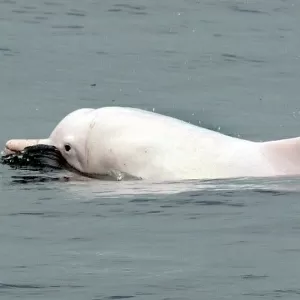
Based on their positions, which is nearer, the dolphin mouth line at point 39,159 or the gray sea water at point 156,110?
the gray sea water at point 156,110

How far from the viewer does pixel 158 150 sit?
1652 cm

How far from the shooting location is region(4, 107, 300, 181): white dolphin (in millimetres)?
16016

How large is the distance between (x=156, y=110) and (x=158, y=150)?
5.27 metres

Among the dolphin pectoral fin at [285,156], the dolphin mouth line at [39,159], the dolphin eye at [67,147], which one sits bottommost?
the dolphin mouth line at [39,159]

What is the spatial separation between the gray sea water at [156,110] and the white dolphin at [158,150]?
0.29 meters

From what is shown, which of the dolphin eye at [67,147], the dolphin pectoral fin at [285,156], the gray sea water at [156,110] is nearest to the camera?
the gray sea water at [156,110]

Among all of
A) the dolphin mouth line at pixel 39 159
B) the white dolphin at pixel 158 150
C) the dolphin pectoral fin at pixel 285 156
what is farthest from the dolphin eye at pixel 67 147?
the dolphin pectoral fin at pixel 285 156

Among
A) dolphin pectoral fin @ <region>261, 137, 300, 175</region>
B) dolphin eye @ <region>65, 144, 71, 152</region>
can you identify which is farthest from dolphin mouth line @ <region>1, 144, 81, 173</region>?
dolphin pectoral fin @ <region>261, 137, 300, 175</region>

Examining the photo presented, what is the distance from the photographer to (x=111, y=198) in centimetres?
1545

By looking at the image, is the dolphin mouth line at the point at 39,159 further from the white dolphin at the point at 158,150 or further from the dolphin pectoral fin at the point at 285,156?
the dolphin pectoral fin at the point at 285,156

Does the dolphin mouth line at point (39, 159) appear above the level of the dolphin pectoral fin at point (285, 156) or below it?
below

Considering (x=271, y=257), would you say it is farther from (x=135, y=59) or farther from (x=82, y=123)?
(x=135, y=59)

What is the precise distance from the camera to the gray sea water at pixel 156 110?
12.5 meters

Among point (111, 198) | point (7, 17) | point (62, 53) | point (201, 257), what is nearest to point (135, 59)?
point (62, 53)
